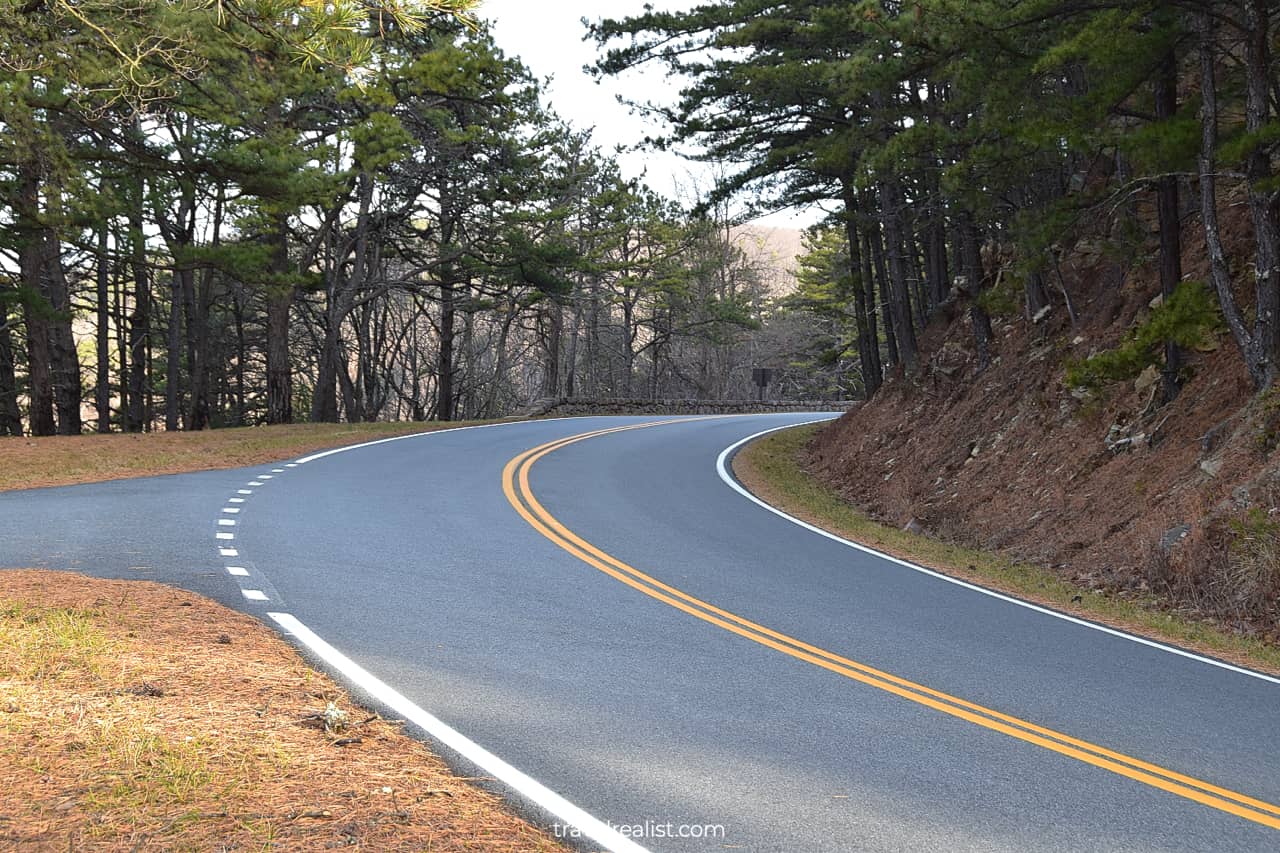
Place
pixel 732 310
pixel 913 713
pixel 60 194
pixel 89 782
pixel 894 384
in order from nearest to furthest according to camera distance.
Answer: pixel 89 782 → pixel 913 713 → pixel 60 194 → pixel 894 384 → pixel 732 310

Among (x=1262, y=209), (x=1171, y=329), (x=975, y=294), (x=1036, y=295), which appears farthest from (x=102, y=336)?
(x=1262, y=209)

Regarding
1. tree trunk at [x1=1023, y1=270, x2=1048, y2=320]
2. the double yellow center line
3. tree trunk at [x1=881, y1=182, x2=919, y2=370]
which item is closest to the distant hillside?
tree trunk at [x1=881, y1=182, x2=919, y2=370]

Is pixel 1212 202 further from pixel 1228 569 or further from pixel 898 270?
pixel 898 270

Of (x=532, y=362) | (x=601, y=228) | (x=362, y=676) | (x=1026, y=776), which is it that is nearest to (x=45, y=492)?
(x=362, y=676)

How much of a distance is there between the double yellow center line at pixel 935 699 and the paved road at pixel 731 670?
2cm

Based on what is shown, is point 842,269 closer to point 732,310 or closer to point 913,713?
point 732,310

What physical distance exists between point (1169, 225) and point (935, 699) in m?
10.6

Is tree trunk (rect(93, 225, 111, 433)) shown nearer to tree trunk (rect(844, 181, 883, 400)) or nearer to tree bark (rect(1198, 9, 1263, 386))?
tree trunk (rect(844, 181, 883, 400))

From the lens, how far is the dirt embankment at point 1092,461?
1056 cm

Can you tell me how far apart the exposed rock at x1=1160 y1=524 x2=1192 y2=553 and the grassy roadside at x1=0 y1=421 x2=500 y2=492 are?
46.5ft

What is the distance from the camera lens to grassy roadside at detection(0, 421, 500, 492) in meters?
15.5

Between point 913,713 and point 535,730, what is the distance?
A: 7.40 feet

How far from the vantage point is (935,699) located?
6.25 meters

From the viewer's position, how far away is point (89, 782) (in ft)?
14.0
